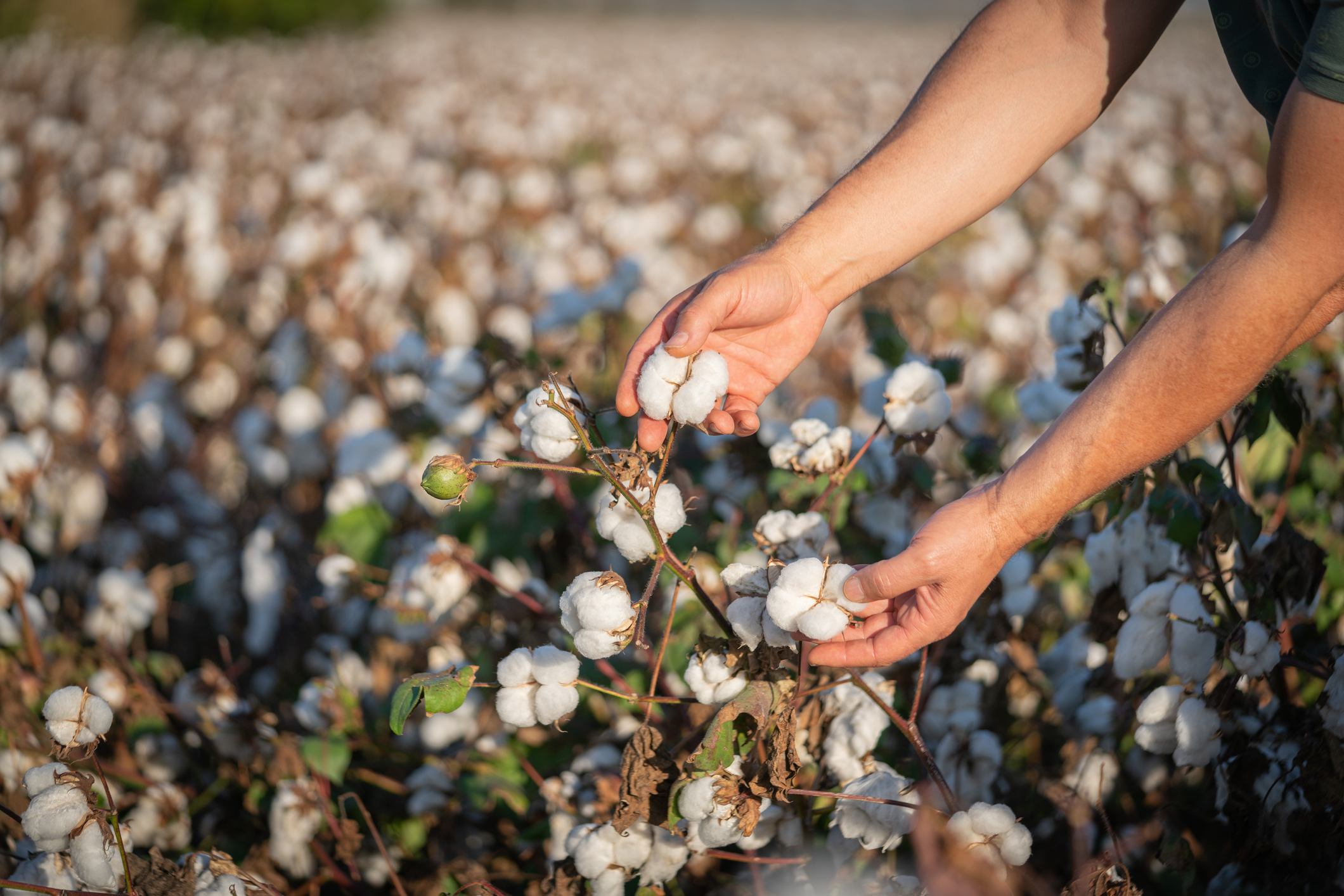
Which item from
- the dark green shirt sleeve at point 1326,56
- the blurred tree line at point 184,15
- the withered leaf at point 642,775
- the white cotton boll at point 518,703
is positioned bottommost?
the blurred tree line at point 184,15

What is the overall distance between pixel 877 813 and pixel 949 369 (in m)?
0.70

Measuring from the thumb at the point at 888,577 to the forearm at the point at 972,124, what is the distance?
0.42 m

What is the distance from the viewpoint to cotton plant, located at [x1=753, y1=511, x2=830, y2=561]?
3.38ft

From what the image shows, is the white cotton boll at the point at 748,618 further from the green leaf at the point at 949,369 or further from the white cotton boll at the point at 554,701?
the green leaf at the point at 949,369

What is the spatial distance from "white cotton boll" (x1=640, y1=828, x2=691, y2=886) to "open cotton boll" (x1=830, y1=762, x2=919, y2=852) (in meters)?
0.19

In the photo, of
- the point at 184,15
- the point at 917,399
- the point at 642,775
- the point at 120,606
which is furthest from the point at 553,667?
the point at 184,15

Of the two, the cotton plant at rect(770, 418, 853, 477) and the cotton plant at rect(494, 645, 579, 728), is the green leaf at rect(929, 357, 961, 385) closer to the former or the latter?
the cotton plant at rect(770, 418, 853, 477)

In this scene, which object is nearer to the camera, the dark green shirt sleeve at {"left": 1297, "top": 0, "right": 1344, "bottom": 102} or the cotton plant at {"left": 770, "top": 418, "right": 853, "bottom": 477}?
the dark green shirt sleeve at {"left": 1297, "top": 0, "right": 1344, "bottom": 102}

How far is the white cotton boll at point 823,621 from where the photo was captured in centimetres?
81

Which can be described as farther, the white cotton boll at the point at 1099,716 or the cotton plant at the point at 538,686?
the white cotton boll at the point at 1099,716

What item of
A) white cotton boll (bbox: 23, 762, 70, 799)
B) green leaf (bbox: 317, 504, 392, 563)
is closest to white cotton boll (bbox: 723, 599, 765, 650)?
white cotton boll (bbox: 23, 762, 70, 799)

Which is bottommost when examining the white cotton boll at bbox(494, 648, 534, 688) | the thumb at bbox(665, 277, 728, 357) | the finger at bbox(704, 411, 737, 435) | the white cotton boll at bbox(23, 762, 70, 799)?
Result: the white cotton boll at bbox(23, 762, 70, 799)

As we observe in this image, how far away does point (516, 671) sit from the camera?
Result: 899mm

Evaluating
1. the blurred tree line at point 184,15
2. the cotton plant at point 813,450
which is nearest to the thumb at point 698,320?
the cotton plant at point 813,450
